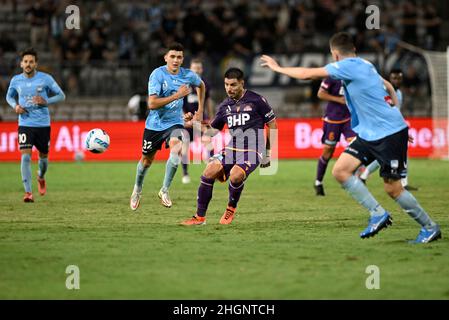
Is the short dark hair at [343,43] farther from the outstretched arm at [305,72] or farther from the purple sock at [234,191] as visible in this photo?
the purple sock at [234,191]

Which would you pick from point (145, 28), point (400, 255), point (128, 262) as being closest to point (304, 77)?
point (400, 255)

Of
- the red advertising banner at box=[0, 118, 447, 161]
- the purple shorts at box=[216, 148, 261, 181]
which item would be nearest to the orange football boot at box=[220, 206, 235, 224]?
the purple shorts at box=[216, 148, 261, 181]

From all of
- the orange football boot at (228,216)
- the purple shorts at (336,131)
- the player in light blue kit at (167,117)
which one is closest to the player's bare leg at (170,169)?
the player in light blue kit at (167,117)

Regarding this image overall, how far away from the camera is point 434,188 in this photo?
55.2 feet

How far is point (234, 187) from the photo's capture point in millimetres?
11586

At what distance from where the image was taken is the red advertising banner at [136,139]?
955 inches

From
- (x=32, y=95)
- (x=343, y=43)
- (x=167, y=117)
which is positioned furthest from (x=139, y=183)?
(x=343, y=43)

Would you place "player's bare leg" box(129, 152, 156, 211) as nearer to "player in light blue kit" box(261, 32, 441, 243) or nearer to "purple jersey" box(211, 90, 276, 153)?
"purple jersey" box(211, 90, 276, 153)

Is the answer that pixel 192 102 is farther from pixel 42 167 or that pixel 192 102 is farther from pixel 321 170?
pixel 42 167

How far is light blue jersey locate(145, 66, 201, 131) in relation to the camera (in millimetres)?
13203

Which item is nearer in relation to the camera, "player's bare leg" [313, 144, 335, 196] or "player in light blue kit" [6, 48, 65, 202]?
→ "player in light blue kit" [6, 48, 65, 202]

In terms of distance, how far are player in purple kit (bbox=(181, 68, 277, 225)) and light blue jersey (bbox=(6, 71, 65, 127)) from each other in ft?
15.2
